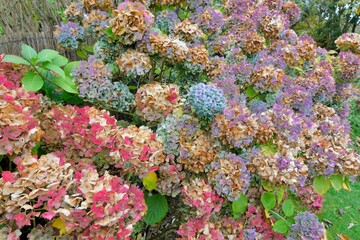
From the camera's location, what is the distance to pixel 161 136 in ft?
5.22

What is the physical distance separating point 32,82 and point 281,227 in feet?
4.18

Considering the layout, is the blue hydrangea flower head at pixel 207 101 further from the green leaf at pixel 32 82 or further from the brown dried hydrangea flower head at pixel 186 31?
the green leaf at pixel 32 82

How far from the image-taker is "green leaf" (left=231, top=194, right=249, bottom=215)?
1684mm

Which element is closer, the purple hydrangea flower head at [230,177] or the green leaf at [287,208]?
the purple hydrangea flower head at [230,177]

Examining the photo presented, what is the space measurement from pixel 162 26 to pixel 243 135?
2.98 feet

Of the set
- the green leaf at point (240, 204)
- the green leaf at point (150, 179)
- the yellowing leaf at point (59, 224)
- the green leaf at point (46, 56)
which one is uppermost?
the green leaf at point (46, 56)

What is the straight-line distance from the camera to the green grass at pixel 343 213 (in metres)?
3.52

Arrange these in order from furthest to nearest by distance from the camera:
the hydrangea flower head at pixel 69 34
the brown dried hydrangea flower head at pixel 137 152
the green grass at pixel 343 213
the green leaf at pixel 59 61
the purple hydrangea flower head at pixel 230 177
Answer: the green grass at pixel 343 213, the hydrangea flower head at pixel 69 34, the green leaf at pixel 59 61, the purple hydrangea flower head at pixel 230 177, the brown dried hydrangea flower head at pixel 137 152

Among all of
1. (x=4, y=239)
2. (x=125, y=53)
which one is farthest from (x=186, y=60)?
(x=4, y=239)

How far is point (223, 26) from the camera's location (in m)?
2.51

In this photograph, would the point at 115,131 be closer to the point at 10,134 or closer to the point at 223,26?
the point at 10,134

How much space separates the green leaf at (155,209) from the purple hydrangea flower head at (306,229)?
59cm

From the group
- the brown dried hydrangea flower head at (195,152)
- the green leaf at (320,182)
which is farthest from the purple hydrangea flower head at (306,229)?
the brown dried hydrangea flower head at (195,152)

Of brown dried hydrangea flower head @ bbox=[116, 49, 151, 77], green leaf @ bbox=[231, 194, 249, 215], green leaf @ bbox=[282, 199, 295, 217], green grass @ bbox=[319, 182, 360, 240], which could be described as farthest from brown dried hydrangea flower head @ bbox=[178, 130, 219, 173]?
green grass @ bbox=[319, 182, 360, 240]
